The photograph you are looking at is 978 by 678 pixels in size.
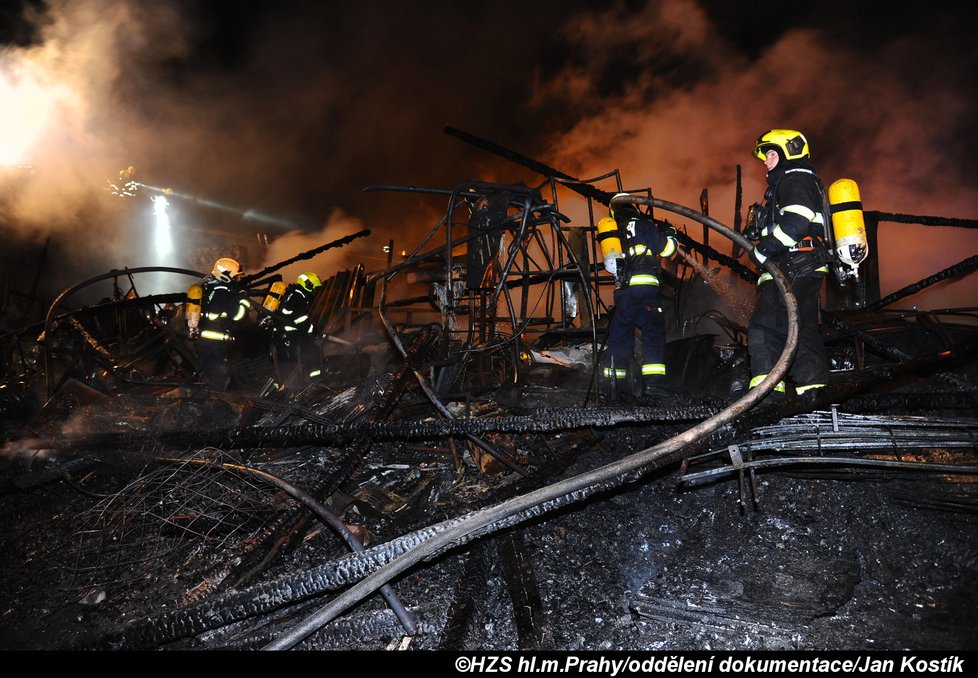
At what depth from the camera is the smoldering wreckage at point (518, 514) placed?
2.02m

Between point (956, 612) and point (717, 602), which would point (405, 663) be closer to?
point (717, 602)

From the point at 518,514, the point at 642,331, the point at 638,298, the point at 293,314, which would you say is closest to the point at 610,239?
the point at 638,298

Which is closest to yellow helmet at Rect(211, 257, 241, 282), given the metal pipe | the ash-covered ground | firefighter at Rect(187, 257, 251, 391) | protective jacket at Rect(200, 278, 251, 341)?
firefighter at Rect(187, 257, 251, 391)

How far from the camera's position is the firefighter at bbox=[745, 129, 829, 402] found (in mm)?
3613

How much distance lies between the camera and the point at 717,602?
7.00ft

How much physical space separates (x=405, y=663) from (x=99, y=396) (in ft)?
20.6

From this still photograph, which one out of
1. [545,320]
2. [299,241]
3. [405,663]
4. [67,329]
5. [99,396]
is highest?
[299,241]

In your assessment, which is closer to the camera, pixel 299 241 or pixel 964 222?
pixel 964 222

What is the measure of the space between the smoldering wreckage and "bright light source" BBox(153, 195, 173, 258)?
Result: 988 inches

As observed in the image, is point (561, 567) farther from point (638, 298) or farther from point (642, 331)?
point (638, 298)

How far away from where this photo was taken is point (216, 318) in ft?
23.9

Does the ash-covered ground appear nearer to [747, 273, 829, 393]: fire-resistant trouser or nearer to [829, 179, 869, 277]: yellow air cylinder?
[747, 273, 829, 393]: fire-resistant trouser

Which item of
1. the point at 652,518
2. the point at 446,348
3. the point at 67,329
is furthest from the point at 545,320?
the point at 67,329

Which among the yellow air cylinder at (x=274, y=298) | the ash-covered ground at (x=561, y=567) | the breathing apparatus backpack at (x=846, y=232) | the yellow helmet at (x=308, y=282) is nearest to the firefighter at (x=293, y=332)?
the yellow air cylinder at (x=274, y=298)
